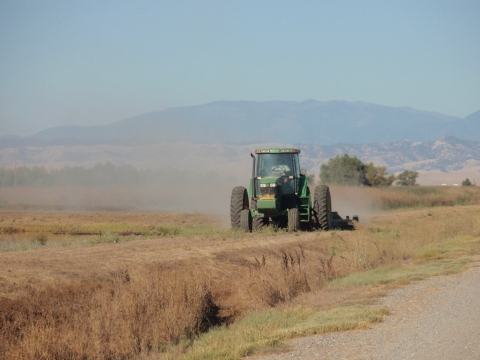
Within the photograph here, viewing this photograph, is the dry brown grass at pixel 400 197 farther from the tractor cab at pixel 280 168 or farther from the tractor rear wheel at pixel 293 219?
the tractor rear wheel at pixel 293 219

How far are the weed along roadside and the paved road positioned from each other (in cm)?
49

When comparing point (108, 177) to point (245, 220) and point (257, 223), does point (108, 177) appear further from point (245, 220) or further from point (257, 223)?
point (245, 220)

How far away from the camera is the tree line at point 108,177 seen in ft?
304

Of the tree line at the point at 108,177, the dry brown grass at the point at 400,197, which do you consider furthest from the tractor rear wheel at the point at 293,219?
the tree line at the point at 108,177

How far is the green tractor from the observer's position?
2895 centimetres

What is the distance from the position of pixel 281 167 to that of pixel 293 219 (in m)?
2.31

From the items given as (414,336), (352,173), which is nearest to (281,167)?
(414,336)

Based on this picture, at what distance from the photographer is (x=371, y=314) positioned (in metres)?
13.5

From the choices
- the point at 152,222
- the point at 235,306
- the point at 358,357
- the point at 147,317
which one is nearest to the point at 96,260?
the point at 235,306

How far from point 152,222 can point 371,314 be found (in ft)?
113

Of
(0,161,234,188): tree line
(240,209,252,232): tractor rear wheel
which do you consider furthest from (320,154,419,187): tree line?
(240,209,252,232): tractor rear wheel

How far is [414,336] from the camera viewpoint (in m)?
11.5

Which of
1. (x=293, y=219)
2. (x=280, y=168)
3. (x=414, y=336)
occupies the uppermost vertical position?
(x=280, y=168)

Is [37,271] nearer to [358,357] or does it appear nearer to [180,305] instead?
[180,305]
